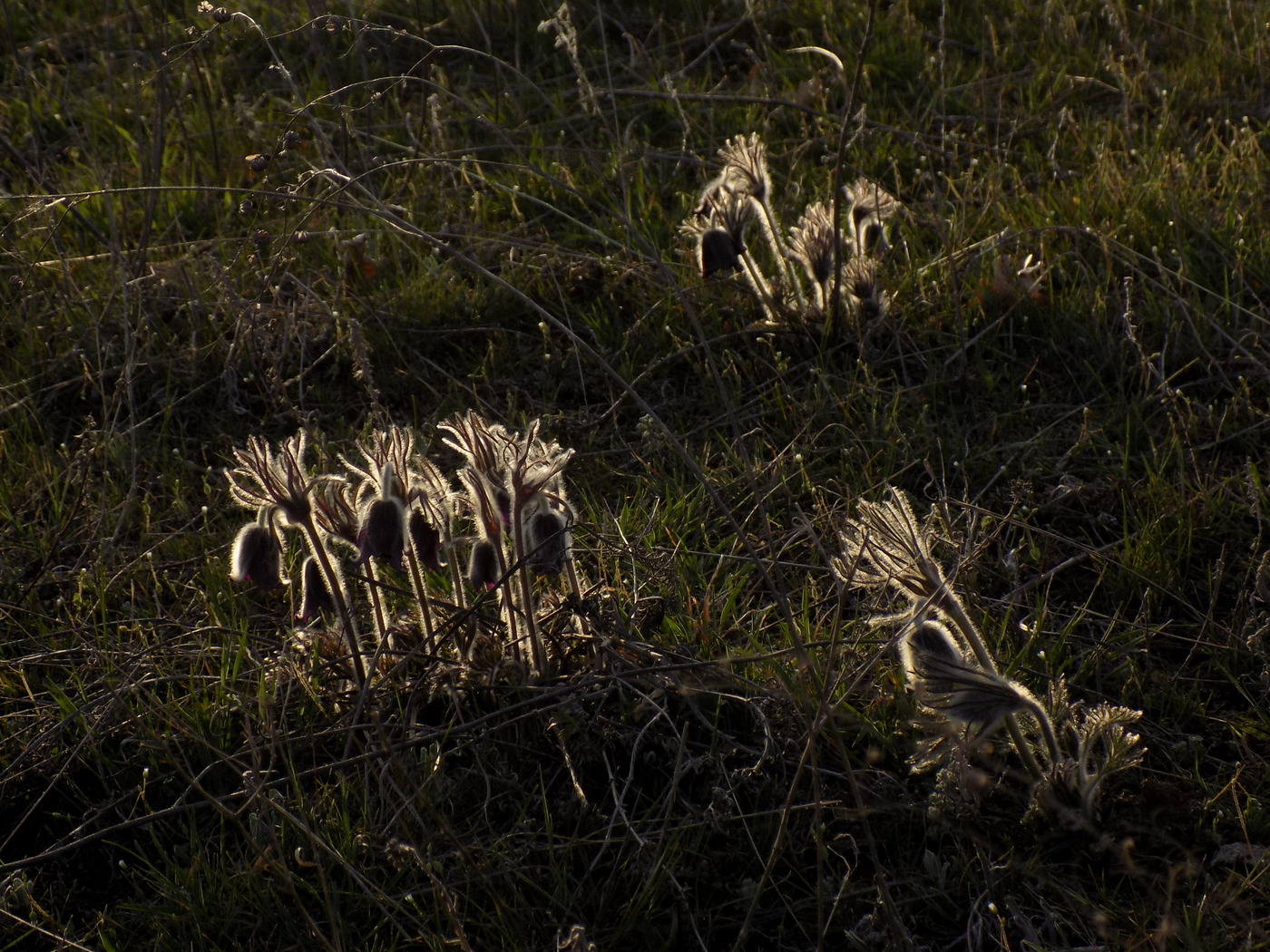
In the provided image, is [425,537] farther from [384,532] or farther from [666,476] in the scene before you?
[666,476]

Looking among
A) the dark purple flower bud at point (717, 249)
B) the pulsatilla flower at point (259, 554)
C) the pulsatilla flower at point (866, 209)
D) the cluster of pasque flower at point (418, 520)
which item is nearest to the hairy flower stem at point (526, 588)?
the cluster of pasque flower at point (418, 520)

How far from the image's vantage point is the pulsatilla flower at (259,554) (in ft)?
6.78

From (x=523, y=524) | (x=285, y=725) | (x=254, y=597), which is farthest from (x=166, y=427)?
(x=523, y=524)

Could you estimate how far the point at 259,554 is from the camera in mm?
2072

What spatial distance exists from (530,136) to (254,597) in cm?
226

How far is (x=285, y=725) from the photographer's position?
217 cm

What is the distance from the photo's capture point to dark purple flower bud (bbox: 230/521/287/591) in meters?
2.07

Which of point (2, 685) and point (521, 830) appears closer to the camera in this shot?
point (521, 830)

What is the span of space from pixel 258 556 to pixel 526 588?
465 mm

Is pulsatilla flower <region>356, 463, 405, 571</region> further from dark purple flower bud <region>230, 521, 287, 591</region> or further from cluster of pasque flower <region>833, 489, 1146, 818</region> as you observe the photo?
cluster of pasque flower <region>833, 489, 1146, 818</region>

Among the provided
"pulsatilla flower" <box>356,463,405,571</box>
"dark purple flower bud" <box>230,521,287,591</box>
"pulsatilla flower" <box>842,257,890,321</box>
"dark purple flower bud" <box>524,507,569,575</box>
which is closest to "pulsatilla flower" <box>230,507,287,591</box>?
"dark purple flower bud" <box>230,521,287,591</box>

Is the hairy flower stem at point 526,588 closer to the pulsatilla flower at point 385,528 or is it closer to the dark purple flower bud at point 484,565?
the dark purple flower bud at point 484,565

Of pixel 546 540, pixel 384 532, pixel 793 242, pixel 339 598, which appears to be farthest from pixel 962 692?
pixel 793 242

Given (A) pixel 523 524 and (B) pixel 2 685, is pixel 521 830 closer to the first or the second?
(A) pixel 523 524
